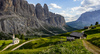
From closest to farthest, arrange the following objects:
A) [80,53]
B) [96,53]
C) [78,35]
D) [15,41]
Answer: [80,53]
[96,53]
[78,35]
[15,41]

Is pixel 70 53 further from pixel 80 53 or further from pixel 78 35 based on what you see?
pixel 78 35

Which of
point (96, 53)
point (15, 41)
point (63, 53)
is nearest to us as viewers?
point (63, 53)

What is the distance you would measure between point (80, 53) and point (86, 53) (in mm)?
1929

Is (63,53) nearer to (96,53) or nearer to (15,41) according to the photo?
(96,53)

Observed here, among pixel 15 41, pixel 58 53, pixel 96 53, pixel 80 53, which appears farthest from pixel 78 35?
pixel 15 41

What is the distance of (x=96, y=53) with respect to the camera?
19.2m

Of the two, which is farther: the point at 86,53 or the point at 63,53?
the point at 86,53

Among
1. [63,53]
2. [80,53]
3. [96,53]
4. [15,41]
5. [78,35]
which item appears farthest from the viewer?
[15,41]

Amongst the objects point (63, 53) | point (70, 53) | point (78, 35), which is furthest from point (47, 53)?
point (78, 35)

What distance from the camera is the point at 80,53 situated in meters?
17.7

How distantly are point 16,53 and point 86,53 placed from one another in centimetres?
2153

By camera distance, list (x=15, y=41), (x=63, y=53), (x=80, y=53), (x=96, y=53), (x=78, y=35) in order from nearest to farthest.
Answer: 1. (x=63, y=53)
2. (x=80, y=53)
3. (x=96, y=53)
4. (x=78, y=35)
5. (x=15, y=41)

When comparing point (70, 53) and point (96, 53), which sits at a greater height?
point (70, 53)

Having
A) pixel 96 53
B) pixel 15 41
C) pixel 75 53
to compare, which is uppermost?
pixel 75 53
